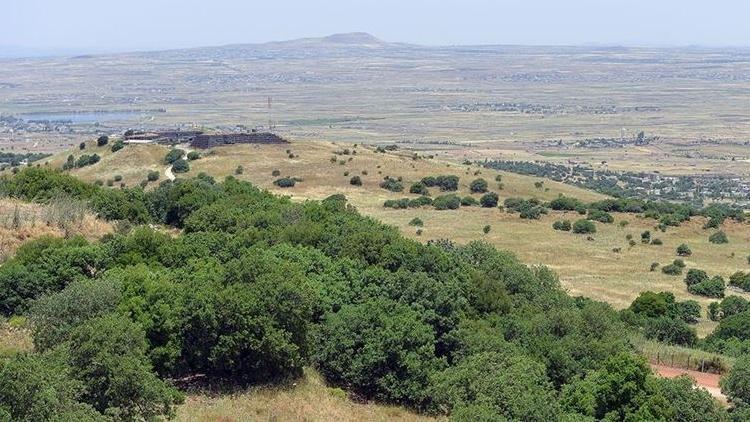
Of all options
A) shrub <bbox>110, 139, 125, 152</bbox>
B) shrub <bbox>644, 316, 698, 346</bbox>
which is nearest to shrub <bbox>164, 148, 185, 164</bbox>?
shrub <bbox>110, 139, 125, 152</bbox>

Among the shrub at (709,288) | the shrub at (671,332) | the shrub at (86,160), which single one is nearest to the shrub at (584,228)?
the shrub at (709,288)

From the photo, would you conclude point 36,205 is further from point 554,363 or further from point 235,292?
point 554,363

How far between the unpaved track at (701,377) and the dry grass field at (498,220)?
43.5 feet

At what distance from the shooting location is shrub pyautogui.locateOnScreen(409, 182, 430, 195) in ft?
269

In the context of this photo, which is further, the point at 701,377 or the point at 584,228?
the point at 584,228

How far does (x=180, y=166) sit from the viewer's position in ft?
268

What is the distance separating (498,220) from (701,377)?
4022 cm

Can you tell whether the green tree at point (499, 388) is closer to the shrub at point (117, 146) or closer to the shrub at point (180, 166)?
the shrub at point (180, 166)

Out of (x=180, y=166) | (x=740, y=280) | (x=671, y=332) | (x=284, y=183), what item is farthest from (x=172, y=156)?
(x=671, y=332)

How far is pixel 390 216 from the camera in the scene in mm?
70938

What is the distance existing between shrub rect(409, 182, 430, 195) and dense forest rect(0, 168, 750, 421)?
4186 centimetres

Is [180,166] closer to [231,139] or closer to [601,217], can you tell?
[231,139]

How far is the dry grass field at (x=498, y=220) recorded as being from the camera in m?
57.4

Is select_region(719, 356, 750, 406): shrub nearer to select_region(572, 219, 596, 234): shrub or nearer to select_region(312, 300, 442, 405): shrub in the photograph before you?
select_region(312, 300, 442, 405): shrub
